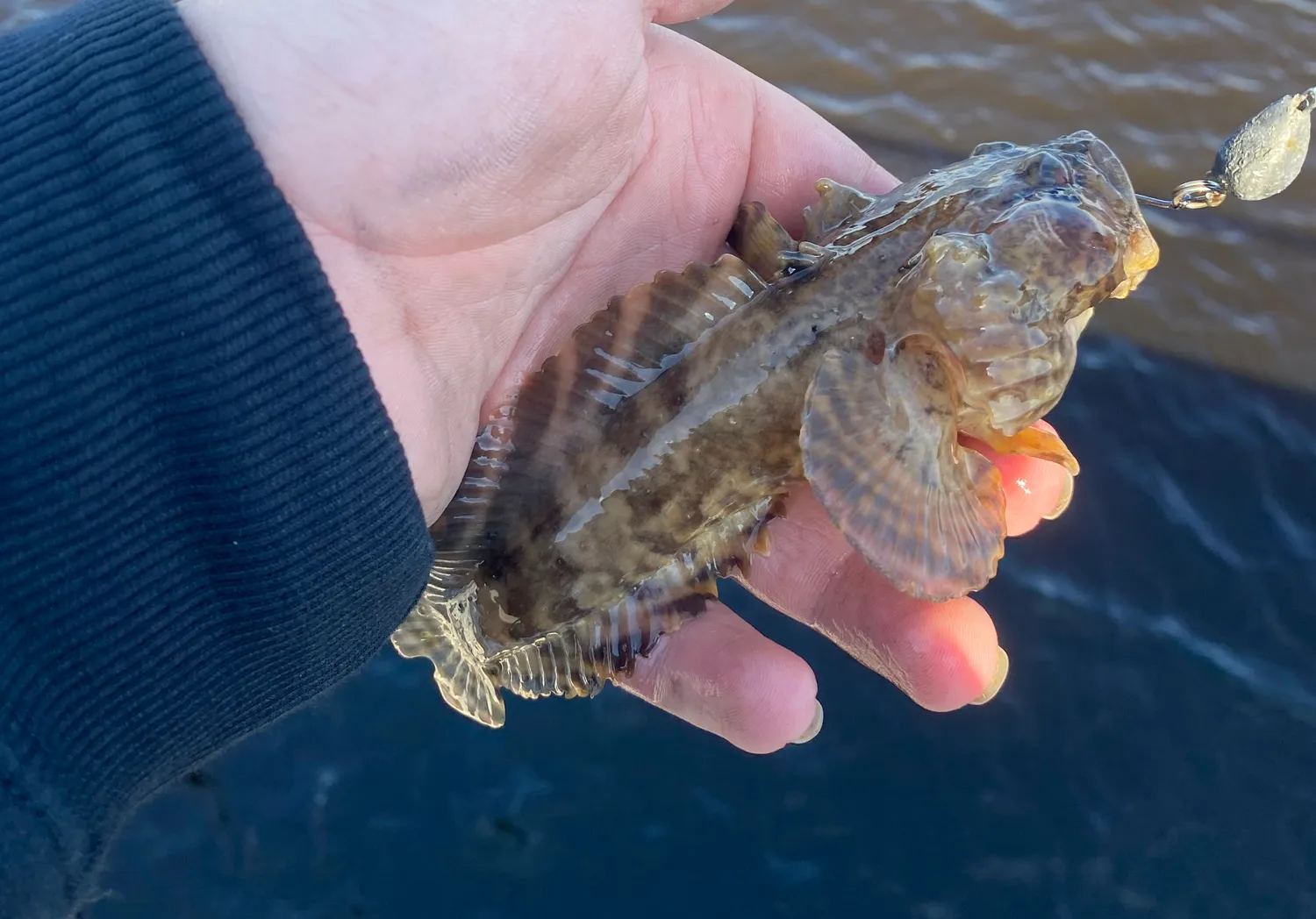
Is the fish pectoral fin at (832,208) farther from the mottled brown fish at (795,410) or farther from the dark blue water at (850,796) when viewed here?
the dark blue water at (850,796)

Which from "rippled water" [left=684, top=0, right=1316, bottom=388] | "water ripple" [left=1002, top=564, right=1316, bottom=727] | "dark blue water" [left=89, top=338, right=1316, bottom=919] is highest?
"rippled water" [left=684, top=0, right=1316, bottom=388]

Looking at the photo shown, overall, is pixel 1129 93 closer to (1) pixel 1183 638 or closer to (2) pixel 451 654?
(1) pixel 1183 638

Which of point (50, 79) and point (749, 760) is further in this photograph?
point (749, 760)

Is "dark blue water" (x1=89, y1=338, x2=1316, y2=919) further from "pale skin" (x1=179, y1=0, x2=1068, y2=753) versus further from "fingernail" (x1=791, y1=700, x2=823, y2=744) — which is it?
"fingernail" (x1=791, y1=700, x2=823, y2=744)

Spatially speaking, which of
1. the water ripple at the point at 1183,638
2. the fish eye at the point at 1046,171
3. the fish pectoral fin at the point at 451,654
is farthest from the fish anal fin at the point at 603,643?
the water ripple at the point at 1183,638

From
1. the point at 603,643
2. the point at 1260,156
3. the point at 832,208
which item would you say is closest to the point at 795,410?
the point at 832,208

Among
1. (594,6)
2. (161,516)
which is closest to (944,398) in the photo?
(594,6)

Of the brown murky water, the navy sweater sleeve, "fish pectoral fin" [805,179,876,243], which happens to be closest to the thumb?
"fish pectoral fin" [805,179,876,243]

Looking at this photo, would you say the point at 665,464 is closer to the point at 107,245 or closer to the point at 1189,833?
the point at 107,245
